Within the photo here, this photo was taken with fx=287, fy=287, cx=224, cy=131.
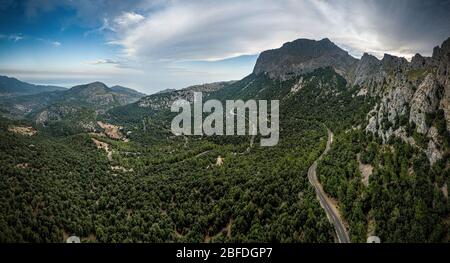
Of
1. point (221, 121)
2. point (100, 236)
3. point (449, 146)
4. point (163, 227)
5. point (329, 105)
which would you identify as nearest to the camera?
point (449, 146)

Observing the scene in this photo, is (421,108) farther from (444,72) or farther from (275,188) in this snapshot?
(275,188)

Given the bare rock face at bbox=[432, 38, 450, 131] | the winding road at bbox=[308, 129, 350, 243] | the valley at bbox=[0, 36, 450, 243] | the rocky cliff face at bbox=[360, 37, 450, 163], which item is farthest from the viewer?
the bare rock face at bbox=[432, 38, 450, 131]

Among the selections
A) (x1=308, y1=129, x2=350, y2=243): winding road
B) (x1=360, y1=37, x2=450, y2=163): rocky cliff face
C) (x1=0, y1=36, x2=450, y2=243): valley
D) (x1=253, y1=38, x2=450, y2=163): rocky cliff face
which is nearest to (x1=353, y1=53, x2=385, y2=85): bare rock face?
(x1=0, y1=36, x2=450, y2=243): valley

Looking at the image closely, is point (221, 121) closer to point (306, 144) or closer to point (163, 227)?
point (306, 144)

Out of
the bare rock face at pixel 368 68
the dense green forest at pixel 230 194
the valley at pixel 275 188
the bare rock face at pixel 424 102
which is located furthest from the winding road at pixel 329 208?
the bare rock face at pixel 368 68

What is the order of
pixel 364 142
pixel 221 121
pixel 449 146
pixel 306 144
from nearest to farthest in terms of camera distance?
pixel 449 146 < pixel 364 142 < pixel 306 144 < pixel 221 121

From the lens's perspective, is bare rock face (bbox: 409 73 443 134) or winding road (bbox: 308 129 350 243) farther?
bare rock face (bbox: 409 73 443 134)

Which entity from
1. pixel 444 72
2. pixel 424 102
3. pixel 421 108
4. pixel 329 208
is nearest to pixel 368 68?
pixel 444 72

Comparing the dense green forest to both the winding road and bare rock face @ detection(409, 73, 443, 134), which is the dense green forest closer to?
the winding road
